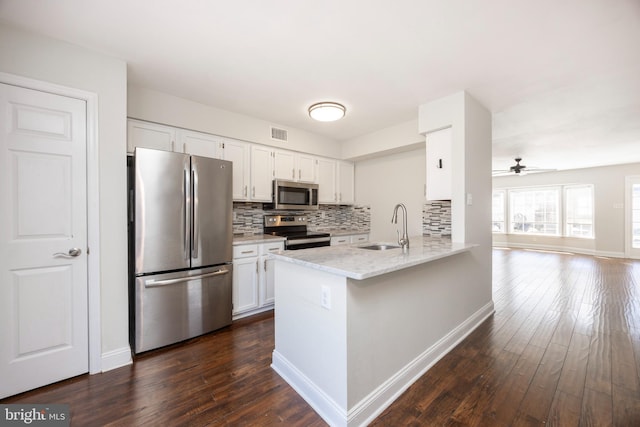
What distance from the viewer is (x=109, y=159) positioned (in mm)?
2092

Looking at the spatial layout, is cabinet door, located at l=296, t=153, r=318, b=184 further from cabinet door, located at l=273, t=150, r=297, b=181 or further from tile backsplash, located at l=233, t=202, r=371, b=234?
tile backsplash, located at l=233, t=202, r=371, b=234

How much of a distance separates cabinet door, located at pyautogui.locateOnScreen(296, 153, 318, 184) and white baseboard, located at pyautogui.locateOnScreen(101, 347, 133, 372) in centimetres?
280

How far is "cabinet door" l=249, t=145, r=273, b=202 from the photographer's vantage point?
11.3 ft

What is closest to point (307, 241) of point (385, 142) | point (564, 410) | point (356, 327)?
point (385, 142)

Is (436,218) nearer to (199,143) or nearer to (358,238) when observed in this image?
(358,238)

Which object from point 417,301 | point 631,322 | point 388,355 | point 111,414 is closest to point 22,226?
point 111,414

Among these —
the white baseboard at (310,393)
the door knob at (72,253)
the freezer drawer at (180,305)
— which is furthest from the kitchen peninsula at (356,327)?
the door knob at (72,253)

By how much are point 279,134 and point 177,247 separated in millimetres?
2073

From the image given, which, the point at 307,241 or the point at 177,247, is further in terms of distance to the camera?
the point at 307,241

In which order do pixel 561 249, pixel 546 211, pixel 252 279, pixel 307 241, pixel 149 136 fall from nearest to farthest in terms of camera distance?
pixel 149 136
pixel 252 279
pixel 307 241
pixel 561 249
pixel 546 211

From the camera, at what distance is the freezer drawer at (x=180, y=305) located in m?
2.27

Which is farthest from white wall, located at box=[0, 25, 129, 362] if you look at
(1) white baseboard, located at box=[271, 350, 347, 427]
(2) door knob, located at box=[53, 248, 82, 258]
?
(1) white baseboard, located at box=[271, 350, 347, 427]

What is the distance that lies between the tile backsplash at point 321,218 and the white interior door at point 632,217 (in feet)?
24.7

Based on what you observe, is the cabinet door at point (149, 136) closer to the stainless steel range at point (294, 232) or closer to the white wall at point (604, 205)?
the stainless steel range at point (294, 232)
